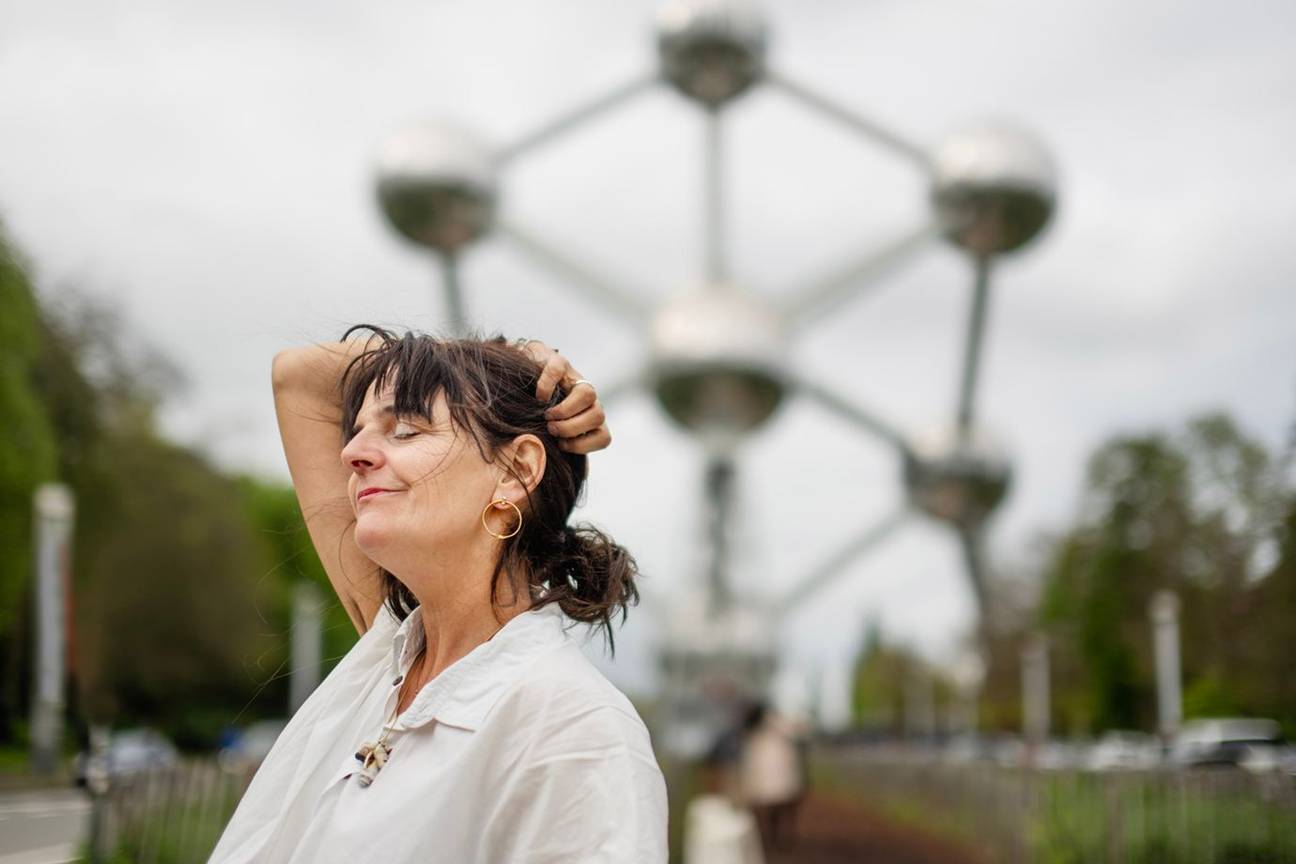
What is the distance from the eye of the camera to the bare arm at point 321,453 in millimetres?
1904

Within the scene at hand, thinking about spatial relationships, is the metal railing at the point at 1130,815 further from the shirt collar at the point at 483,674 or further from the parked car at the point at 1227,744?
the parked car at the point at 1227,744

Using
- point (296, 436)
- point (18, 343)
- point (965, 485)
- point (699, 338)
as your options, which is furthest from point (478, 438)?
point (18, 343)

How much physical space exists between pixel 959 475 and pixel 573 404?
942 centimetres

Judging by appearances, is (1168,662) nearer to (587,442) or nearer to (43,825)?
(43,825)

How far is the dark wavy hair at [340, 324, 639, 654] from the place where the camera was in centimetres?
161

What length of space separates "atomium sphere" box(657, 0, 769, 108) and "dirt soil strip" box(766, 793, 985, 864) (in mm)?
5982

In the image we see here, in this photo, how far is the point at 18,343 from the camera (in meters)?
13.8

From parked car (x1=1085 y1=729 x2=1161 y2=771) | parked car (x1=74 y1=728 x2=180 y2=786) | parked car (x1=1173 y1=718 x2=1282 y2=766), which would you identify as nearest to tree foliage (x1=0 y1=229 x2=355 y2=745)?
parked car (x1=74 y1=728 x2=180 y2=786)

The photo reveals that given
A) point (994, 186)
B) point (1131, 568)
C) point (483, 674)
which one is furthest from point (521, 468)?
point (1131, 568)

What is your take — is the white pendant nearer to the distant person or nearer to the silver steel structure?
the silver steel structure

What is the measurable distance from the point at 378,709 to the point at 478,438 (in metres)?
0.28

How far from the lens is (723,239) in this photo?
10.8 m

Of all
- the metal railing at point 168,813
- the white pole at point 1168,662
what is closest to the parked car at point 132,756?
the metal railing at point 168,813

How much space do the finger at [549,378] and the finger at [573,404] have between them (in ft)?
0.05
